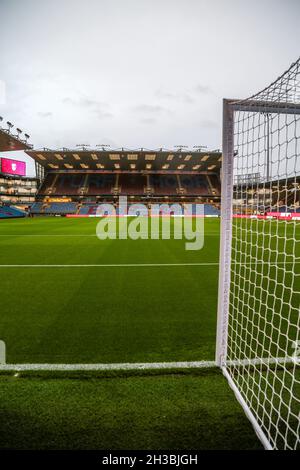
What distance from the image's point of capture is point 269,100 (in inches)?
94.2

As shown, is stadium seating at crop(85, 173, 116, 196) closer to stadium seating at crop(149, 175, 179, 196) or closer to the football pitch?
stadium seating at crop(149, 175, 179, 196)

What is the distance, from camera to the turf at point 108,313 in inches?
111

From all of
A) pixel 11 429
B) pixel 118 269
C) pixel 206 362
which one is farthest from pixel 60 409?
pixel 118 269

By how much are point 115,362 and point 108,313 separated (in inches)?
49.3

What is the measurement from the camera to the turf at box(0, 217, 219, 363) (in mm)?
2818

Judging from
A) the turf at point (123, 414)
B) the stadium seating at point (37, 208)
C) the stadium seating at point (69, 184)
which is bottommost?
the turf at point (123, 414)

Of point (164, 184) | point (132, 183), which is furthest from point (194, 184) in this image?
point (132, 183)

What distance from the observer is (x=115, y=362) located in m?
2.60

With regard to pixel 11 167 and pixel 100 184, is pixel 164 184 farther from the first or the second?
pixel 11 167

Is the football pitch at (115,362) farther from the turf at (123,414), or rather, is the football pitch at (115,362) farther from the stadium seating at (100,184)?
the stadium seating at (100,184)

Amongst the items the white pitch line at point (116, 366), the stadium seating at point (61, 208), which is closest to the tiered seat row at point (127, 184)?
the stadium seating at point (61, 208)
